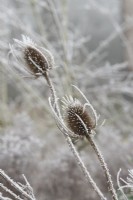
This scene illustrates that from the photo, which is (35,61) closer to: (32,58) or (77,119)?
(32,58)

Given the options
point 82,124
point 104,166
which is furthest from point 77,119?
point 104,166

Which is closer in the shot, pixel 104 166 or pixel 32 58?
pixel 104 166

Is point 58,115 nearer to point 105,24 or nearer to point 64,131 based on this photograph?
point 64,131

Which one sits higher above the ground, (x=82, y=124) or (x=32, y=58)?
(x=32, y=58)

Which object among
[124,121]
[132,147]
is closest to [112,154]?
[132,147]

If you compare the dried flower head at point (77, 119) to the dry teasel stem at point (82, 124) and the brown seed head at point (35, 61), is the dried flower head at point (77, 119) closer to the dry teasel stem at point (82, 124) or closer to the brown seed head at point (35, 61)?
the dry teasel stem at point (82, 124)

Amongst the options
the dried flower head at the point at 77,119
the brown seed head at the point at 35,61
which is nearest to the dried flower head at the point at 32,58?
the brown seed head at the point at 35,61
